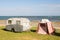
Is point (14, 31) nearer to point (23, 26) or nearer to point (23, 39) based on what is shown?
point (23, 26)

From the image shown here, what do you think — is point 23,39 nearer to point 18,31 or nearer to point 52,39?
point 52,39

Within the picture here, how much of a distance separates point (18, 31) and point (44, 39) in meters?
7.18

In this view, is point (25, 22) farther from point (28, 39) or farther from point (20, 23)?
point (28, 39)

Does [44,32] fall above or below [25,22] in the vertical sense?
below

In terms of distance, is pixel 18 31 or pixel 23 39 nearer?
pixel 23 39

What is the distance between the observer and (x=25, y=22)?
82.9 feet

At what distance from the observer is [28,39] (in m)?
18.8

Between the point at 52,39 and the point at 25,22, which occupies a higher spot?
the point at 25,22

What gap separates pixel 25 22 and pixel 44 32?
3.47 meters

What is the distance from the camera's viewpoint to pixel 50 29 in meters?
24.2

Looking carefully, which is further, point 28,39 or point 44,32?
point 44,32

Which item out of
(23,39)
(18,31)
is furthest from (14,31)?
(23,39)

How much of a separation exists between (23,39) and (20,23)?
644 cm

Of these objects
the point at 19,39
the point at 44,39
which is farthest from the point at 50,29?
the point at 19,39
